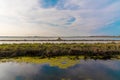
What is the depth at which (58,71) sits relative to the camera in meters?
14.7

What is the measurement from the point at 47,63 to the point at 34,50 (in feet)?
15.9

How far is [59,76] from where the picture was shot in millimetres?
13180

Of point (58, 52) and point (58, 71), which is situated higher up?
point (58, 52)

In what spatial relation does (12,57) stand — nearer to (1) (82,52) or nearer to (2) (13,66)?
(2) (13,66)

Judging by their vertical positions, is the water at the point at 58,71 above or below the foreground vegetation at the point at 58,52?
below

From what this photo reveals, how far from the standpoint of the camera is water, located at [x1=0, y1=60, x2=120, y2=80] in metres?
13.0

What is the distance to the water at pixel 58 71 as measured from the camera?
13009 millimetres

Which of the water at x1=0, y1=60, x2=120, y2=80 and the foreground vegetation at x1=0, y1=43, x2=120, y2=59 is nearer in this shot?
the water at x1=0, y1=60, x2=120, y2=80

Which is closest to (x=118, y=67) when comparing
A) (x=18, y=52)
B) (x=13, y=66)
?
(x=13, y=66)

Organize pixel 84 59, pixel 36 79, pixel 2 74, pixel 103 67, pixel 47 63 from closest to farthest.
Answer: pixel 36 79 → pixel 2 74 → pixel 103 67 → pixel 47 63 → pixel 84 59

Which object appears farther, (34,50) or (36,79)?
(34,50)

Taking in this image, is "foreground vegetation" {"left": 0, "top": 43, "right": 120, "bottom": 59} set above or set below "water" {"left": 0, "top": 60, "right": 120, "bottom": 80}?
above

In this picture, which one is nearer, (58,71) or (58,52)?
(58,71)

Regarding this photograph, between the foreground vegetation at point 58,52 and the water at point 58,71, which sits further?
the foreground vegetation at point 58,52
